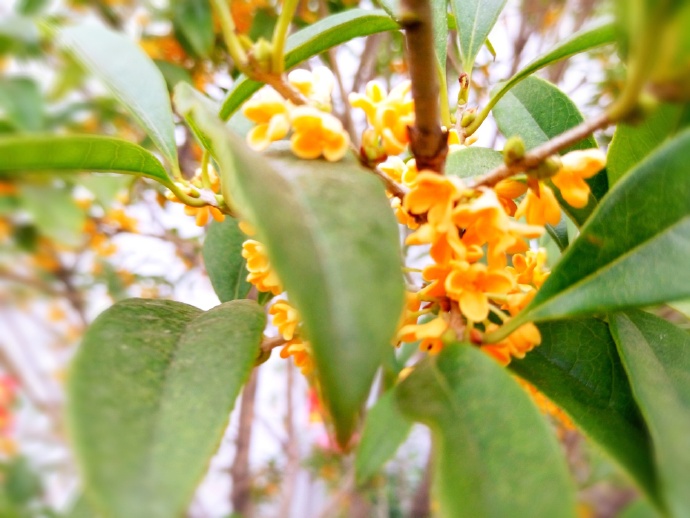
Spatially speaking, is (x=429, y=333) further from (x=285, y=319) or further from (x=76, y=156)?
(x=76, y=156)

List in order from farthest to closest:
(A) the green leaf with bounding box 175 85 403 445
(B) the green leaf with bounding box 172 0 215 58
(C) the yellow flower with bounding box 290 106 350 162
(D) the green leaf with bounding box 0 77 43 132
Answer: (D) the green leaf with bounding box 0 77 43 132 → (B) the green leaf with bounding box 172 0 215 58 → (C) the yellow flower with bounding box 290 106 350 162 → (A) the green leaf with bounding box 175 85 403 445

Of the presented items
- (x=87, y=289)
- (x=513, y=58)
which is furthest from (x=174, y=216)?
(x=513, y=58)

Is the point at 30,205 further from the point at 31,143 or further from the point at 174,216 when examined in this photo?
the point at 31,143

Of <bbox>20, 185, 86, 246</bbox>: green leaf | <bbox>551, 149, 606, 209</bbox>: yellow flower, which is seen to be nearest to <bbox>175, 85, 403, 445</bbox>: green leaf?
<bbox>551, 149, 606, 209</bbox>: yellow flower

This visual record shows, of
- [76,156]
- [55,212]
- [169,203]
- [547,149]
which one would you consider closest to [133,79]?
[76,156]

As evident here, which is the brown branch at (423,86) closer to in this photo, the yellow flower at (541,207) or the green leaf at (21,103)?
the yellow flower at (541,207)

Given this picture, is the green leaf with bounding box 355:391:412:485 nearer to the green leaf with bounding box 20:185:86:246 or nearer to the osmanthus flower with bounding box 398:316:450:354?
the osmanthus flower with bounding box 398:316:450:354

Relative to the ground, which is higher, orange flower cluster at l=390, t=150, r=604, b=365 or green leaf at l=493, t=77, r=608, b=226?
green leaf at l=493, t=77, r=608, b=226
